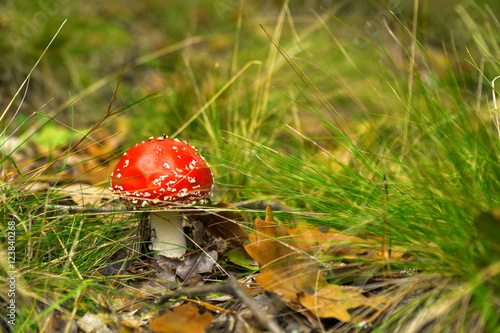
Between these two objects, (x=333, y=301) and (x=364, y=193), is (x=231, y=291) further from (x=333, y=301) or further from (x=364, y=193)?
(x=364, y=193)

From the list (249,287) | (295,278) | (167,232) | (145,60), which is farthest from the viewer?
(145,60)

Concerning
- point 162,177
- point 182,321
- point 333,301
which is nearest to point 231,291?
point 182,321

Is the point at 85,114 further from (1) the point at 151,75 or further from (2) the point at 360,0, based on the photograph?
(2) the point at 360,0

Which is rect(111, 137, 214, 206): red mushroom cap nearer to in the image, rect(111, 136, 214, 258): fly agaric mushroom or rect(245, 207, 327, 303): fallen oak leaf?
rect(111, 136, 214, 258): fly agaric mushroom

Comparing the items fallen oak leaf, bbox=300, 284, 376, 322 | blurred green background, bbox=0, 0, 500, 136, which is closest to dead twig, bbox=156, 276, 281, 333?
fallen oak leaf, bbox=300, 284, 376, 322

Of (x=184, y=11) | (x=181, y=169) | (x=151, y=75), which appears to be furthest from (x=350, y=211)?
(x=184, y=11)

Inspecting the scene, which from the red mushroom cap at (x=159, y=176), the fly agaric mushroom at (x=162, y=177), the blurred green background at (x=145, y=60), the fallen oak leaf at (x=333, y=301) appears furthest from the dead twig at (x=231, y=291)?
the blurred green background at (x=145, y=60)

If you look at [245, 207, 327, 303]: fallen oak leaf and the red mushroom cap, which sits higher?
the red mushroom cap
